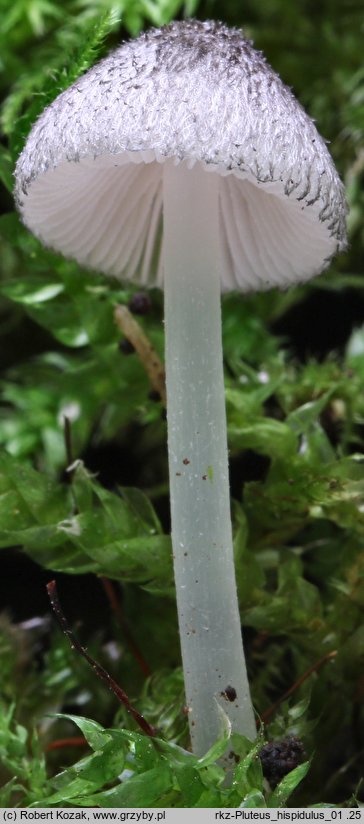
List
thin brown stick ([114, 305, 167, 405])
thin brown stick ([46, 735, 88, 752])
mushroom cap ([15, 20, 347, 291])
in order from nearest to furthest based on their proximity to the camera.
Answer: mushroom cap ([15, 20, 347, 291]), thin brown stick ([46, 735, 88, 752]), thin brown stick ([114, 305, 167, 405])

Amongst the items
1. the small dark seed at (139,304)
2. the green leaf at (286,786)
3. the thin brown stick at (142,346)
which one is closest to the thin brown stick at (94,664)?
the green leaf at (286,786)

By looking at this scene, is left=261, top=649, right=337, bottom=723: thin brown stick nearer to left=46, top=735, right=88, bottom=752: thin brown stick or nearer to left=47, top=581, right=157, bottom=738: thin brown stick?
left=47, top=581, right=157, bottom=738: thin brown stick

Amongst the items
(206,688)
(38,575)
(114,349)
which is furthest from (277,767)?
(114,349)

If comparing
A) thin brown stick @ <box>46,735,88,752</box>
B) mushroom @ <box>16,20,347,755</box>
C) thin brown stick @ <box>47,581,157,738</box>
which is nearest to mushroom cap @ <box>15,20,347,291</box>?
mushroom @ <box>16,20,347,755</box>

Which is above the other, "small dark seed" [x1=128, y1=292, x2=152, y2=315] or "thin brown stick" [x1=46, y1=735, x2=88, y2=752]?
"small dark seed" [x1=128, y1=292, x2=152, y2=315]

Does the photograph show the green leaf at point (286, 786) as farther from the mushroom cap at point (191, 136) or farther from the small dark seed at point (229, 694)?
the mushroom cap at point (191, 136)

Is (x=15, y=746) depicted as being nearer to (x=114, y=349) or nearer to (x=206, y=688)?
(x=206, y=688)

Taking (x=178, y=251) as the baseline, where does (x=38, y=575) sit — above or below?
below

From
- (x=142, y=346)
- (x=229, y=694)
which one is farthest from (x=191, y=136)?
(x=229, y=694)
